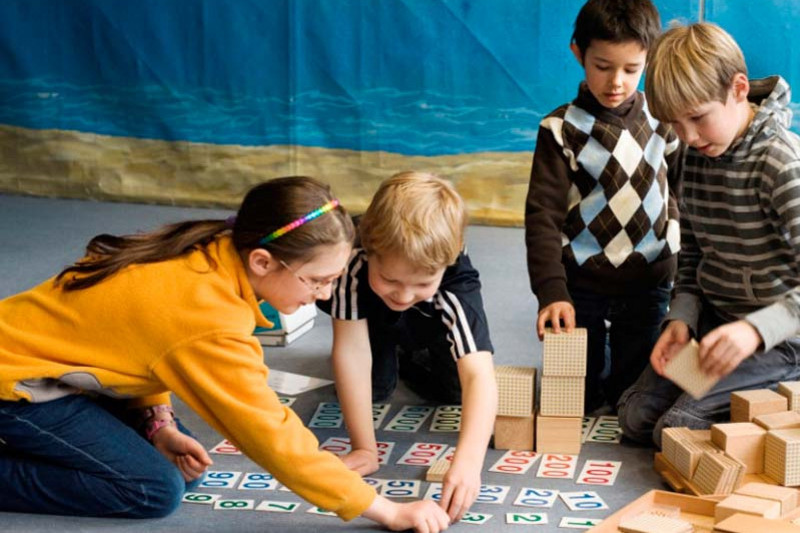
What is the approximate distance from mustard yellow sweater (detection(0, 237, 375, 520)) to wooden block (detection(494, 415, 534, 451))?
0.53m

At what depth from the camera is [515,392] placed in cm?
225

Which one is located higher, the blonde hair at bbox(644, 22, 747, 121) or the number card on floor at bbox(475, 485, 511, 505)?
the blonde hair at bbox(644, 22, 747, 121)

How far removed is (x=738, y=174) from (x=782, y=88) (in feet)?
0.62

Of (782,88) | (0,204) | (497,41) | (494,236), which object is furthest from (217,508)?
(0,204)

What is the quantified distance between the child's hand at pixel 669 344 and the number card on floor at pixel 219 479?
84 centimetres

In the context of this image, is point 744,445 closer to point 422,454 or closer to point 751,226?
point 751,226

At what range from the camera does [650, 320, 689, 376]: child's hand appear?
2.21m

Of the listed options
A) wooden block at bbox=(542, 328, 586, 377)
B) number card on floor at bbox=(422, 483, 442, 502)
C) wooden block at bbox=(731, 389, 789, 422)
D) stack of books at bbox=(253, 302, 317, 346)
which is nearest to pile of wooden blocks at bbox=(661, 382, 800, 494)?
wooden block at bbox=(731, 389, 789, 422)

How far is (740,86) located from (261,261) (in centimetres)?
95

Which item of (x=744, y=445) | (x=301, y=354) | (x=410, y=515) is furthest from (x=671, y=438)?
(x=301, y=354)

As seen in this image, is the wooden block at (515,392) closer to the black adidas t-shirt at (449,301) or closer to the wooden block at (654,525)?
the black adidas t-shirt at (449,301)

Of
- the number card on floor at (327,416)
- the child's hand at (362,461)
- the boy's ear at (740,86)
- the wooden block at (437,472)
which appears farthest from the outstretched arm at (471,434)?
the boy's ear at (740,86)

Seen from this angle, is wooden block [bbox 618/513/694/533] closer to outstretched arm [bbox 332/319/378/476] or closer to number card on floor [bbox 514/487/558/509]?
number card on floor [bbox 514/487/558/509]

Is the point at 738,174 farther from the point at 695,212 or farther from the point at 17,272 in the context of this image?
the point at 17,272
